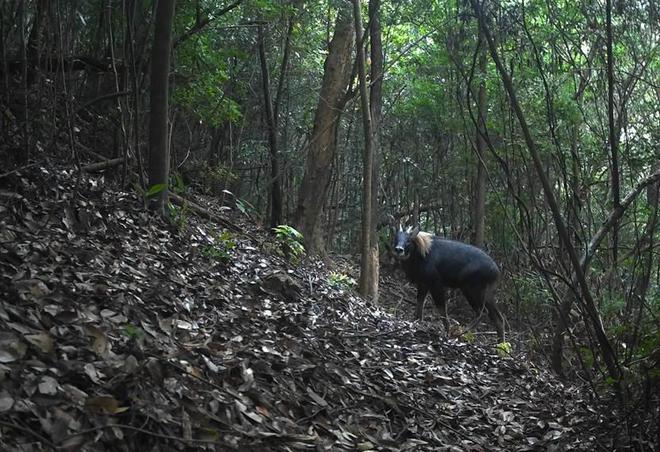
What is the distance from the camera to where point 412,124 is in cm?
1620

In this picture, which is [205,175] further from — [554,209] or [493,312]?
[554,209]

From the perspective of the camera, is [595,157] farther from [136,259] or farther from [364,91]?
[136,259]

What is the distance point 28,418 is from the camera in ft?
8.61

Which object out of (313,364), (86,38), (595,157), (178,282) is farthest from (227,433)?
(595,157)

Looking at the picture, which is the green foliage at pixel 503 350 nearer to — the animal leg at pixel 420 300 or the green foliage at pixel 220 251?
the animal leg at pixel 420 300

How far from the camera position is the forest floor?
9.73ft

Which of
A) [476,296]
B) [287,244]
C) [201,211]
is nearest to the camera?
[201,211]

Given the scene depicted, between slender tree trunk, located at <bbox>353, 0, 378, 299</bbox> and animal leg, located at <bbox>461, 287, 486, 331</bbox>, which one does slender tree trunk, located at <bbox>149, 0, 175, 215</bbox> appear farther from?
animal leg, located at <bbox>461, 287, 486, 331</bbox>

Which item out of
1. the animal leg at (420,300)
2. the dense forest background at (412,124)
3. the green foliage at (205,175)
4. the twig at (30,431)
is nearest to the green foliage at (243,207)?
the dense forest background at (412,124)

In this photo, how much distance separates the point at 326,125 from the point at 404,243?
2.19 meters

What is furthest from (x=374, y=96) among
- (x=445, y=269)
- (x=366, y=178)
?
(x=445, y=269)

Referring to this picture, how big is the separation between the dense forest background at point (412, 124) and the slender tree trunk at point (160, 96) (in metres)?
0.02

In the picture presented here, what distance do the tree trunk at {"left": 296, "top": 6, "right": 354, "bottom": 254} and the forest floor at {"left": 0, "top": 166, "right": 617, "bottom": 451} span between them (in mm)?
3837

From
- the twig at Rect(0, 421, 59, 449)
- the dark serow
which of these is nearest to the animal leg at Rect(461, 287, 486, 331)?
→ the dark serow
